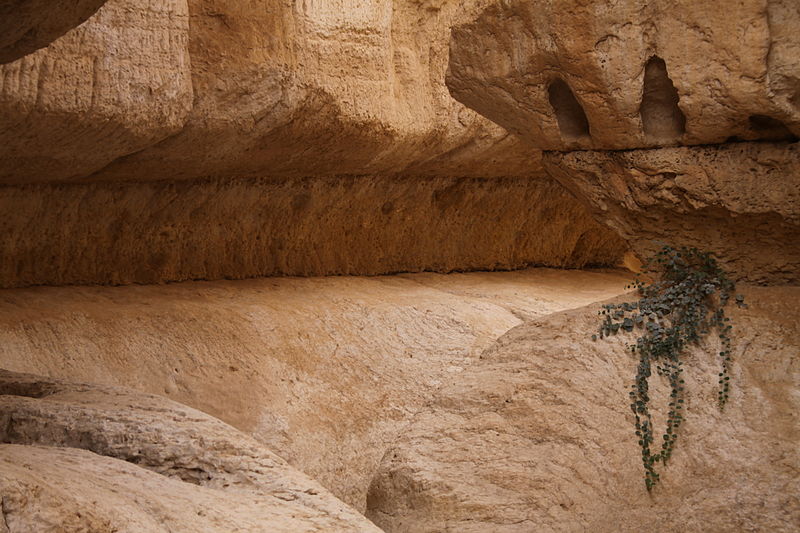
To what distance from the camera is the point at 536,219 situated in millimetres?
10391

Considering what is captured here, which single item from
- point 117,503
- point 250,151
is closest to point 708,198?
point 250,151

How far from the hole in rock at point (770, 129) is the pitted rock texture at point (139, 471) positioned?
10.1 ft

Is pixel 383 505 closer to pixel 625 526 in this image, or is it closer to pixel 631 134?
pixel 625 526

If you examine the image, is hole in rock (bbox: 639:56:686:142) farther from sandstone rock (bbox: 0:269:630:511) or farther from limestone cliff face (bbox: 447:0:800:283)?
sandstone rock (bbox: 0:269:630:511)

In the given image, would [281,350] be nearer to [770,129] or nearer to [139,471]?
[139,471]

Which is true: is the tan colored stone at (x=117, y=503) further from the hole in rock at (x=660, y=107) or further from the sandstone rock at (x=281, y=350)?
the hole in rock at (x=660, y=107)

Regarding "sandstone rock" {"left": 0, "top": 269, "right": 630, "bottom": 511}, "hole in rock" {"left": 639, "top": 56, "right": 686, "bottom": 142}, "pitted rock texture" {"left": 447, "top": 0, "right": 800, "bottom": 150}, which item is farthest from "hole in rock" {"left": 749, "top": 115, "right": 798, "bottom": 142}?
"sandstone rock" {"left": 0, "top": 269, "right": 630, "bottom": 511}

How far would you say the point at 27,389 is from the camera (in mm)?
4938

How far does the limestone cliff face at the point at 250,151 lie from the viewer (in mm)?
6016

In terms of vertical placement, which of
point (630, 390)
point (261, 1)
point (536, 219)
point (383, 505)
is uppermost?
point (261, 1)

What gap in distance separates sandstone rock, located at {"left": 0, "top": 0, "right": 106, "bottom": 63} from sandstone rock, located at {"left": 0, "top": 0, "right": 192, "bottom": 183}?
4.87 ft

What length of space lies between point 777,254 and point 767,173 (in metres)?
0.53

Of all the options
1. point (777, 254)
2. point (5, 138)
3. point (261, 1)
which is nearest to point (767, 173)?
point (777, 254)

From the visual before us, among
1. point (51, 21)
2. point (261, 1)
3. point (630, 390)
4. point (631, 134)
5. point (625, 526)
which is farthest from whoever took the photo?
point (261, 1)
